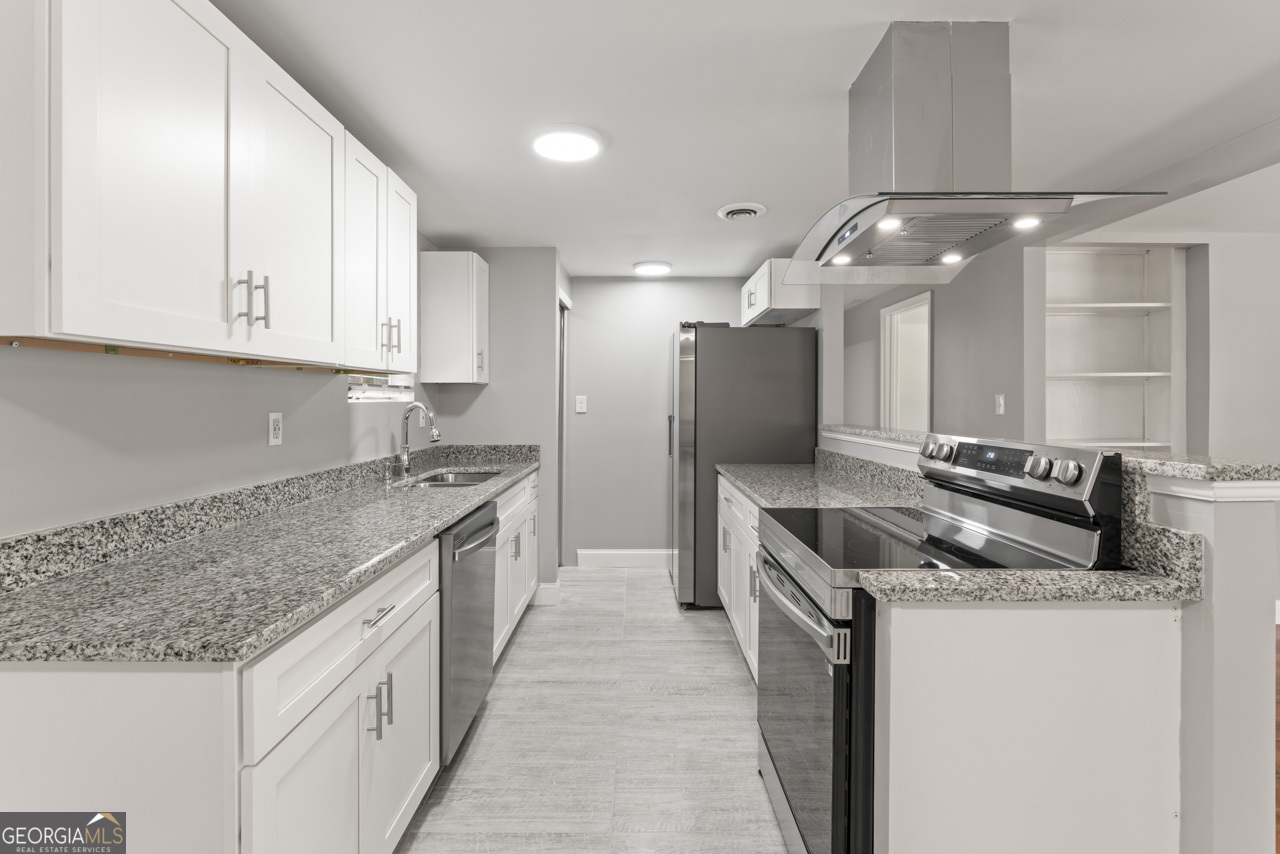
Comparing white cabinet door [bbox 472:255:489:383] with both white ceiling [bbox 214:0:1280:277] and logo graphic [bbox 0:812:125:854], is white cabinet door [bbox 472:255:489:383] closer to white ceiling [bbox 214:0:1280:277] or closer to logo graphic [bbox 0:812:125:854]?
white ceiling [bbox 214:0:1280:277]

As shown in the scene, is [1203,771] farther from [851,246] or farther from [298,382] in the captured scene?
[298,382]

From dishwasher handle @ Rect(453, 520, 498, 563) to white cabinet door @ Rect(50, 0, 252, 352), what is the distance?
89cm

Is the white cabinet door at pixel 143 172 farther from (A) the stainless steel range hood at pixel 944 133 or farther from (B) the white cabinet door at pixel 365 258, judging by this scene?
(A) the stainless steel range hood at pixel 944 133

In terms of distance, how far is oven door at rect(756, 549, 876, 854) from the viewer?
3.94ft

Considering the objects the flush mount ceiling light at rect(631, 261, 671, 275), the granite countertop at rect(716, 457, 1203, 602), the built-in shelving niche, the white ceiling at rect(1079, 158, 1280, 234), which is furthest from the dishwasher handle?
the white ceiling at rect(1079, 158, 1280, 234)

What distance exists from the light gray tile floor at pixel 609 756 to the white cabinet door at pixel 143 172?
1.51 metres

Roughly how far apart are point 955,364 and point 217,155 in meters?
3.94

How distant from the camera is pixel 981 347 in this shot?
12.0 feet

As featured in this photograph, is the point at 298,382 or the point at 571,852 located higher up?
the point at 298,382

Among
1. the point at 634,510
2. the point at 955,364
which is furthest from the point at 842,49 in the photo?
the point at 634,510

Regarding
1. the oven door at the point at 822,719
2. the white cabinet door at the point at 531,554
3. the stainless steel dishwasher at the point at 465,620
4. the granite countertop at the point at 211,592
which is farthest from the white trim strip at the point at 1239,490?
the white cabinet door at the point at 531,554

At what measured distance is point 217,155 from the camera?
1.33 meters

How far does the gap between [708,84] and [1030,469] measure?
1.44 m

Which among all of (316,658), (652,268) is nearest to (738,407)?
(652,268)
